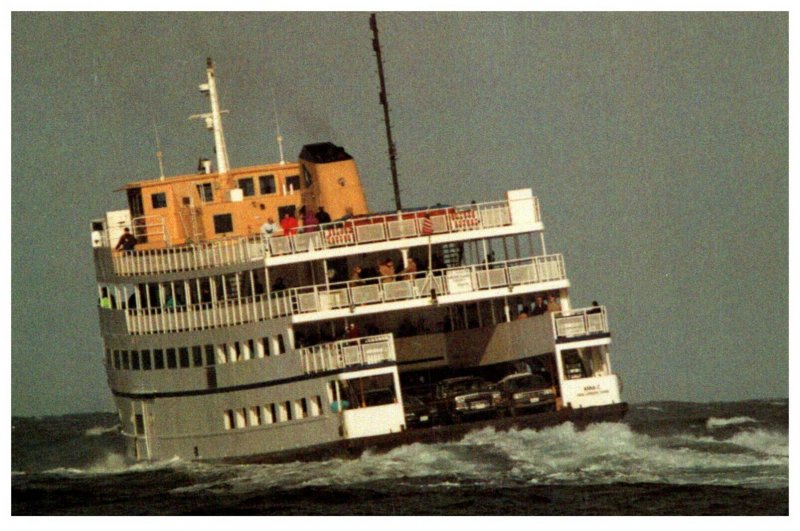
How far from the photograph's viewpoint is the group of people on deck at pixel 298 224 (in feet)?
174

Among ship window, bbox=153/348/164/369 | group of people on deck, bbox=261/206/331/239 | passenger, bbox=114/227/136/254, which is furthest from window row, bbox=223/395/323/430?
passenger, bbox=114/227/136/254

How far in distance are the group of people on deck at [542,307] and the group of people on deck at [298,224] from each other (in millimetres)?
4251

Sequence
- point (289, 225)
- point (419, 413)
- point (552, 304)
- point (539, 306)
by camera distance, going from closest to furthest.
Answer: point (419, 413) → point (552, 304) → point (539, 306) → point (289, 225)

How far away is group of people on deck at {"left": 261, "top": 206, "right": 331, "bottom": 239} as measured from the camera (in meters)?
53.1

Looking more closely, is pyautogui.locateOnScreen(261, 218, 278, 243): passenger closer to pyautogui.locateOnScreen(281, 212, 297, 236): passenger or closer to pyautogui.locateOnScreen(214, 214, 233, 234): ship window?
pyautogui.locateOnScreen(281, 212, 297, 236): passenger

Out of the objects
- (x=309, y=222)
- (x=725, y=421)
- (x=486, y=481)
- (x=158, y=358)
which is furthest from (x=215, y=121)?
(x=486, y=481)

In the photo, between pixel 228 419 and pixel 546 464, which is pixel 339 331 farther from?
pixel 546 464

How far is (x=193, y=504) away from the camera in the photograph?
49.0 m

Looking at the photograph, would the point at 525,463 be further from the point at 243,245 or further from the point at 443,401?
the point at 243,245

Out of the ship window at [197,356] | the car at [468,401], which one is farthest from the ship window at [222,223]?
the car at [468,401]

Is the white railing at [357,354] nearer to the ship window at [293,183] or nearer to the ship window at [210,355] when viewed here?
the ship window at [210,355]

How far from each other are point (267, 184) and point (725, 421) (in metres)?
10.7

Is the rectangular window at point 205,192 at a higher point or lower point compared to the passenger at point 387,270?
higher

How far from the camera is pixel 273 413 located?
173ft
